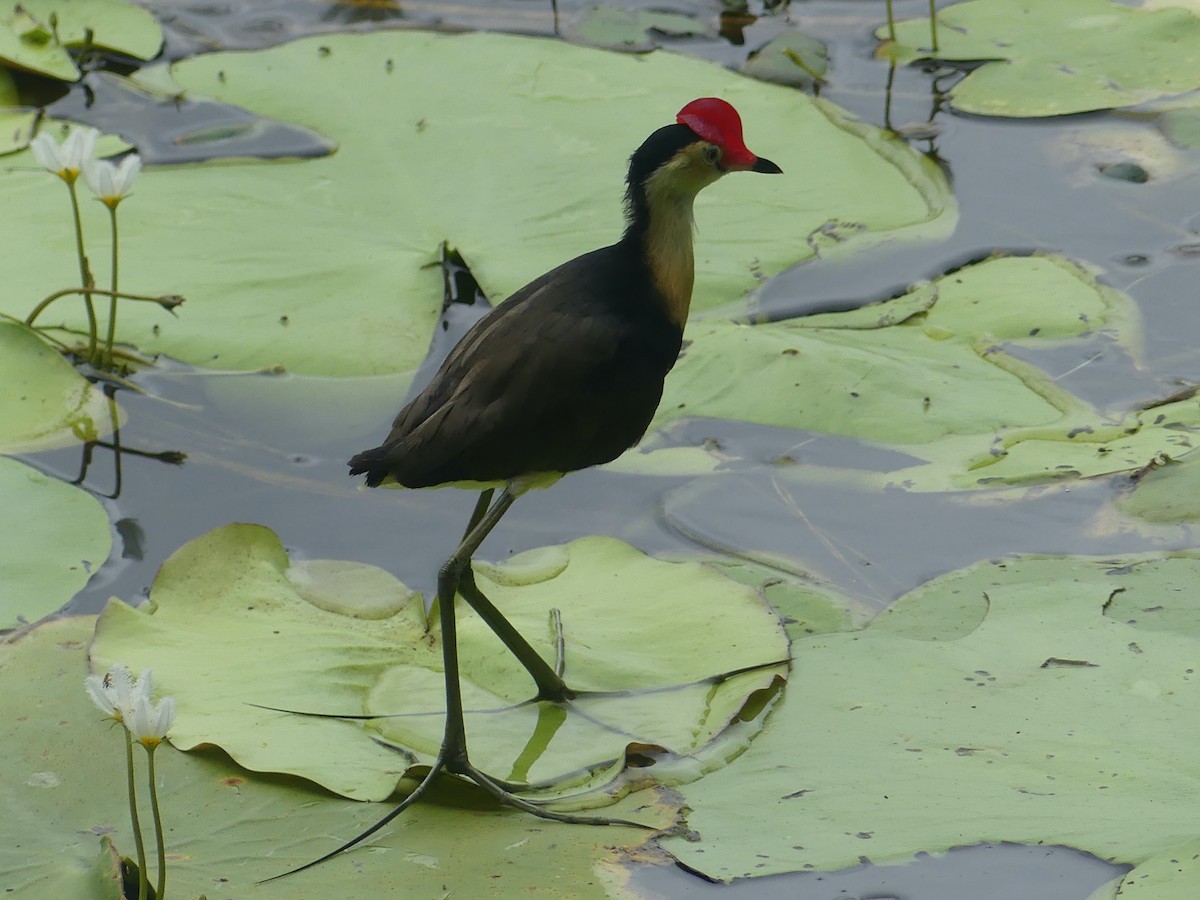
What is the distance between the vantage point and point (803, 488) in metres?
3.57

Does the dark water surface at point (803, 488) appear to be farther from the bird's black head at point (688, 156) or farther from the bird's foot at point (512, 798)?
the bird's black head at point (688, 156)

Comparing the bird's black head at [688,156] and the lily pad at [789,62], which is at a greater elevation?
the bird's black head at [688,156]

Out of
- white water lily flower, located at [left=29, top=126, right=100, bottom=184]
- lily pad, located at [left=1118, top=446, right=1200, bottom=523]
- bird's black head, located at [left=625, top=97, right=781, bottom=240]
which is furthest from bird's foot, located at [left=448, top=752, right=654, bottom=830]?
white water lily flower, located at [left=29, top=126, right=100, bottom=184]

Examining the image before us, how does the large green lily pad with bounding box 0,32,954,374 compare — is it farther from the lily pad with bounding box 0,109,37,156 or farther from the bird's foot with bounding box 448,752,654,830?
the bird's foot with bounding box 448,752,654,830

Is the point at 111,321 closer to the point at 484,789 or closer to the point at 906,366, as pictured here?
the point at 484,789

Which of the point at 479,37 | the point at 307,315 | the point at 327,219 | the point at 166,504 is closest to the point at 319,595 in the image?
the point at 166,504

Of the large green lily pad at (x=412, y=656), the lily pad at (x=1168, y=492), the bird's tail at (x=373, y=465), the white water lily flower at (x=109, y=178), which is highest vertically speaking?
the white water lily flower at (x=109, y=178)

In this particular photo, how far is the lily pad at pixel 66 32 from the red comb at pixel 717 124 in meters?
3.11

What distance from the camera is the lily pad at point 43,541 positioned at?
3137mm

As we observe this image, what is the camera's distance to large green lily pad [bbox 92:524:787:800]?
2775 mm

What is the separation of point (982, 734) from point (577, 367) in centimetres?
99

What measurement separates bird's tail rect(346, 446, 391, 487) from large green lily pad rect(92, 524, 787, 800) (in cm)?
36

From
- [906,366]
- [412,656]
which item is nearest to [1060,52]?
[906,366]

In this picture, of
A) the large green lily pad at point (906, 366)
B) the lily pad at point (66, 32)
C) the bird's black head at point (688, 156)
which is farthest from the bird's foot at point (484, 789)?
the lily pad at point (66, 32)
